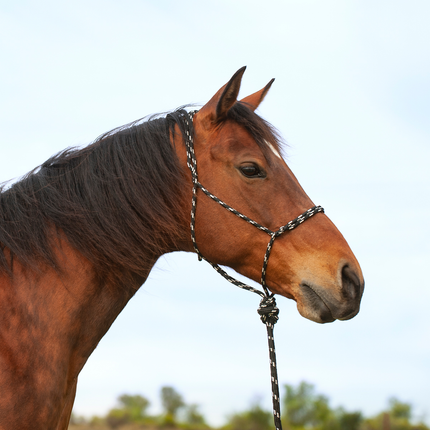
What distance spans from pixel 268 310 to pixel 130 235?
3.99ft

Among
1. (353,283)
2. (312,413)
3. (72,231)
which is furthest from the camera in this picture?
(312,413)

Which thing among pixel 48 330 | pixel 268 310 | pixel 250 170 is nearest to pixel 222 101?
pixel 250 170

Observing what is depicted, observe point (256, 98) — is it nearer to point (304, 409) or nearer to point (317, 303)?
point (317, 303)

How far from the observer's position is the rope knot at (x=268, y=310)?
3.24 metres

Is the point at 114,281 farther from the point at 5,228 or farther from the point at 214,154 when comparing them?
the point at 214,154

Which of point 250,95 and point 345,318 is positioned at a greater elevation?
point 250,95

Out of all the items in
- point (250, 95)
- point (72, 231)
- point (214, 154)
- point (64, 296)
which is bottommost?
point (64, 296)

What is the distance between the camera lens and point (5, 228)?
3119mm

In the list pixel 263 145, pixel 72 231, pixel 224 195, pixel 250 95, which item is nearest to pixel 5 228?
pixel 72 231

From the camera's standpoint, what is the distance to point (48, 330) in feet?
9.30

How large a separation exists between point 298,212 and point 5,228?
2.20 metres

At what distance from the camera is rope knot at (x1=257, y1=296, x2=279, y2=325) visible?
3240 mm

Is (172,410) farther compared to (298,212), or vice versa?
(172,410)

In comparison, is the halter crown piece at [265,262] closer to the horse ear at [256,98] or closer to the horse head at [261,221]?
the horse head at [261,221]
